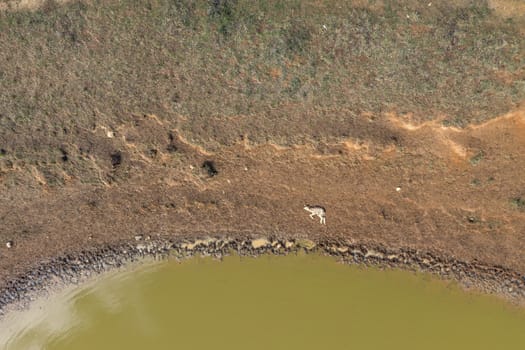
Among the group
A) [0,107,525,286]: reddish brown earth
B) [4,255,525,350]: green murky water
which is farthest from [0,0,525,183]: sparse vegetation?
[4,255,525,350]: green murky water

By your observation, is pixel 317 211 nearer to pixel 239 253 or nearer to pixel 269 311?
pixel 239 253

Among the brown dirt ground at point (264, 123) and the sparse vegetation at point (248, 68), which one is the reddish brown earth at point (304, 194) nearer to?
the brown dirt ground at point (264, 123)

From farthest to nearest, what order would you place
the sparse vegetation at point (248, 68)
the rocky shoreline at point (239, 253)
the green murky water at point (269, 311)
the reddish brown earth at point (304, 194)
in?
the green murky water at point (269, 311)
the rocky shoreline at point (239, 253)
the reddish brown earth at point (304, 194)
the sparse vegetation at point (248, 68)

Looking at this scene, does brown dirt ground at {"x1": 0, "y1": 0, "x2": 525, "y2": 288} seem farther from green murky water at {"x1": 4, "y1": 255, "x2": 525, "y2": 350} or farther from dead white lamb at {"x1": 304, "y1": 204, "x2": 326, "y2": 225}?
green murky water at {"x1": 4, "y1": 255, "x2": 525, "y2": 350}

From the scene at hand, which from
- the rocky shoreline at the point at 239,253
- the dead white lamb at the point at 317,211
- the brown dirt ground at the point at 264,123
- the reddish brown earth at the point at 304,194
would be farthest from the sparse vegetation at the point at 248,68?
the rocky shoreline at the point at 239,253

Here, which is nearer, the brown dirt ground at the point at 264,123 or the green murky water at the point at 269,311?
the brown dirt ground at the point at 264,123

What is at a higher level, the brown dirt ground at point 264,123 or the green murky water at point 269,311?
the brown dirt ground at point 264,123
